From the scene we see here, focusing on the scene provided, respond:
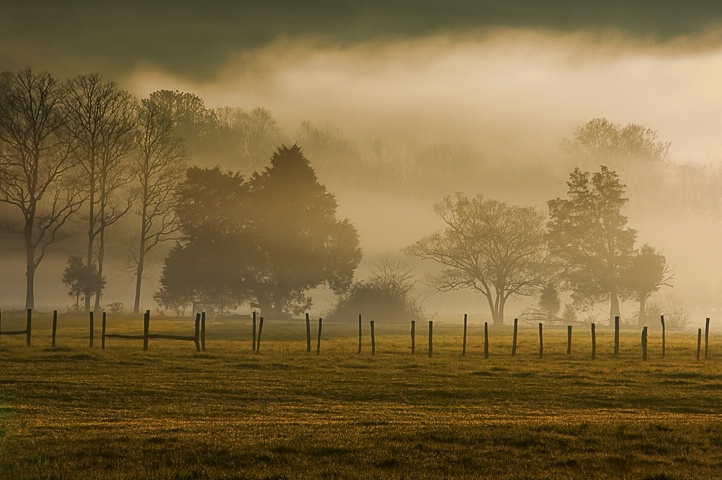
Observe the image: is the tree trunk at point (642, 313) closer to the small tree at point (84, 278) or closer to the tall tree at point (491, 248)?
the tall tree at point (491, 248)

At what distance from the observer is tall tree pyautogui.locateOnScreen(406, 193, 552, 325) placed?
320ft

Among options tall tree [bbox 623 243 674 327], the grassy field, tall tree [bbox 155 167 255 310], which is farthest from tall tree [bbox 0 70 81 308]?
tall tree [bbox 623 243 674 327]

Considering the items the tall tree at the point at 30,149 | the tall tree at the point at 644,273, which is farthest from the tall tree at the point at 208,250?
the tall tree at the point at 644,273

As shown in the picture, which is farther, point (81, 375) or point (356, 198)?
point (356, 198)

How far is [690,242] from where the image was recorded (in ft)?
447

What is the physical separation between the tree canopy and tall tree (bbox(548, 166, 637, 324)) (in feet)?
77.4

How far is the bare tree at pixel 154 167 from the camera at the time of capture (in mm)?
86875

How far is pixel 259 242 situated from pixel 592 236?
36.2 meters

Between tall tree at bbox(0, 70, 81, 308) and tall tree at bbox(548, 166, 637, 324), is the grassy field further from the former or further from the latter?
tall tree at bbox(548, 166, 637, 324)

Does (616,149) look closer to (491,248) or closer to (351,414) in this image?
(491,248)

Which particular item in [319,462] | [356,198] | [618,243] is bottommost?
[319,462]

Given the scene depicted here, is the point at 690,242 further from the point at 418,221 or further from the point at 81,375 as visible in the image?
the point at 81,375

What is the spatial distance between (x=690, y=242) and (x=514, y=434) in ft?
408

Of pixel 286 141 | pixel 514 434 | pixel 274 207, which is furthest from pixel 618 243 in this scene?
pixel 514 434
